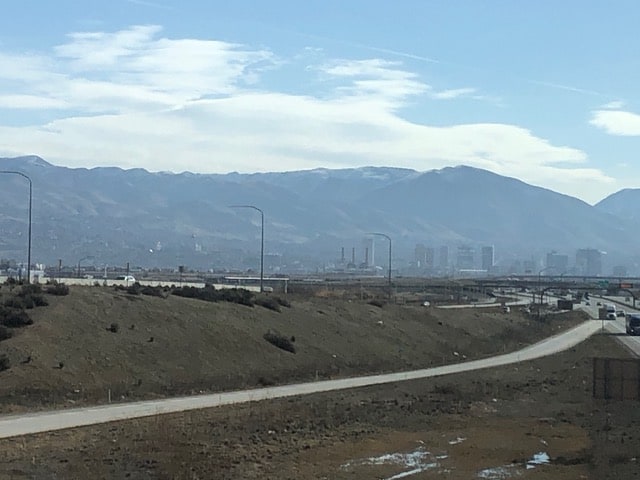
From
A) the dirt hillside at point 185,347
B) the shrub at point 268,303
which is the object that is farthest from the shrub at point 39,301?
the shrub at point 268,303

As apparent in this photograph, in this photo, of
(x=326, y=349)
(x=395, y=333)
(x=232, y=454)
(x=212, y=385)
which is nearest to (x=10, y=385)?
(x=212, y=385)

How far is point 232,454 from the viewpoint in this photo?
86.8 feet

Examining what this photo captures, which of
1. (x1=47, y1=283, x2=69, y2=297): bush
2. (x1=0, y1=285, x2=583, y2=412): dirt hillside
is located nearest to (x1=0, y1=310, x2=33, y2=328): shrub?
(x1=0, y1=285, x2=583, y2=412): dirt hillside

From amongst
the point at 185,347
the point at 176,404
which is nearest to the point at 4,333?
the point at 176,404

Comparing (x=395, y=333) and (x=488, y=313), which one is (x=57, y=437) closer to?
(x=395, y=333)

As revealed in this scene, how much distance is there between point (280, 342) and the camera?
188 feet

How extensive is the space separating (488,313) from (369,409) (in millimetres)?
75031

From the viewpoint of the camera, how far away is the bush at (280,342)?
187ft

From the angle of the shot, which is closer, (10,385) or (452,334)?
(10,385)

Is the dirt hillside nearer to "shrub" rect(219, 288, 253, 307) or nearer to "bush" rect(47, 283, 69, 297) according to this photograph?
"bush" rect(47, 283, 69, 297)

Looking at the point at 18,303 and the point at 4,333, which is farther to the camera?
the point at 18,303

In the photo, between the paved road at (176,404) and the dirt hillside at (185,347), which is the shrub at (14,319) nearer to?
the dirt hillside at (185,347)

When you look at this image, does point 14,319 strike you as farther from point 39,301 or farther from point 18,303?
point 39,301

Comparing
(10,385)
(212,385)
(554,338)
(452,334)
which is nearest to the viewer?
(10,385)
